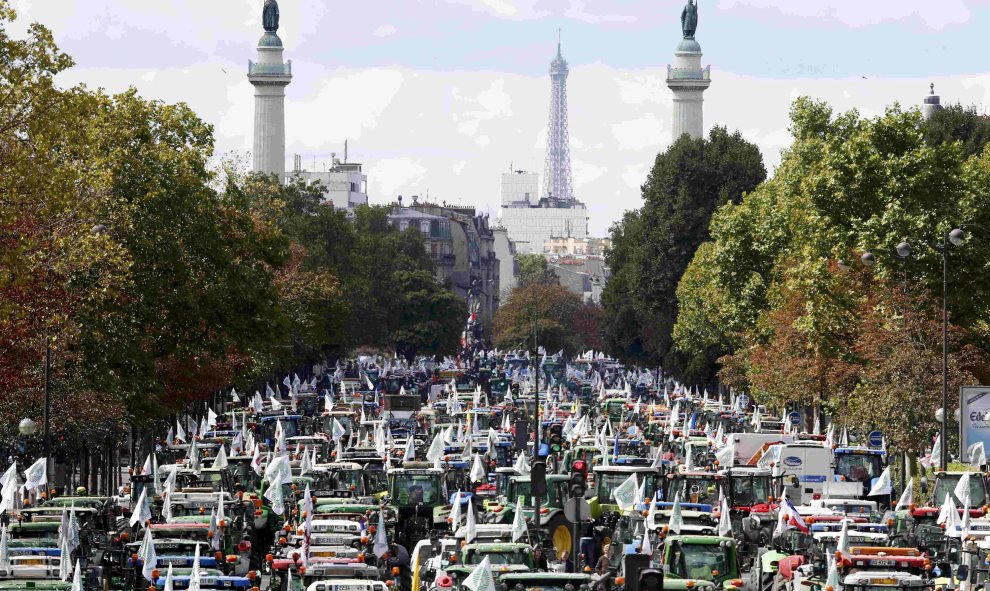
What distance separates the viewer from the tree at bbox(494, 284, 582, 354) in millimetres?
183375

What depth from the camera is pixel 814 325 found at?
5912cm

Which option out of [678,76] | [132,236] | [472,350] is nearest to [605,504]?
[132,236]

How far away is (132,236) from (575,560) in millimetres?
27019

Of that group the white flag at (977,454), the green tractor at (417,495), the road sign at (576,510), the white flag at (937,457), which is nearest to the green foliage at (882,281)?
the white flag at (937,457)

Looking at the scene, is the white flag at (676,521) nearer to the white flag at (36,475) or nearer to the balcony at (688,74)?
the white flag at (36,475)

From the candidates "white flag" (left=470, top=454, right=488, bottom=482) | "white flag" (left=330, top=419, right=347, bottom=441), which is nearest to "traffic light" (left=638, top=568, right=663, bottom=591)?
"white flag" (left=470, top=454, right=488, bottom=482)

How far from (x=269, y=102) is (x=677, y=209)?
4602cm

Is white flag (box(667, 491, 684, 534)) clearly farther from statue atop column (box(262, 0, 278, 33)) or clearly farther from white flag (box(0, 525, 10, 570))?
statue atop column (box(262, 0, 278, 33))

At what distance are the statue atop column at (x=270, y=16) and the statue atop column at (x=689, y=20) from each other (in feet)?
93.0

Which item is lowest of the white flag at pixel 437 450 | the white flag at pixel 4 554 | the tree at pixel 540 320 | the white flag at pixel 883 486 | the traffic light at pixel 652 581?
the white flag at pixel 4 554

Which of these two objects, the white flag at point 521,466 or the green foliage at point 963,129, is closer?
the white flag at point 521,466

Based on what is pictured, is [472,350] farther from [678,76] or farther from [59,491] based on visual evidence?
[59,491]

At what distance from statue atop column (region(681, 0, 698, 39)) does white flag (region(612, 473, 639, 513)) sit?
120 metres

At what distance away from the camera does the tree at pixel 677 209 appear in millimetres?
109938
